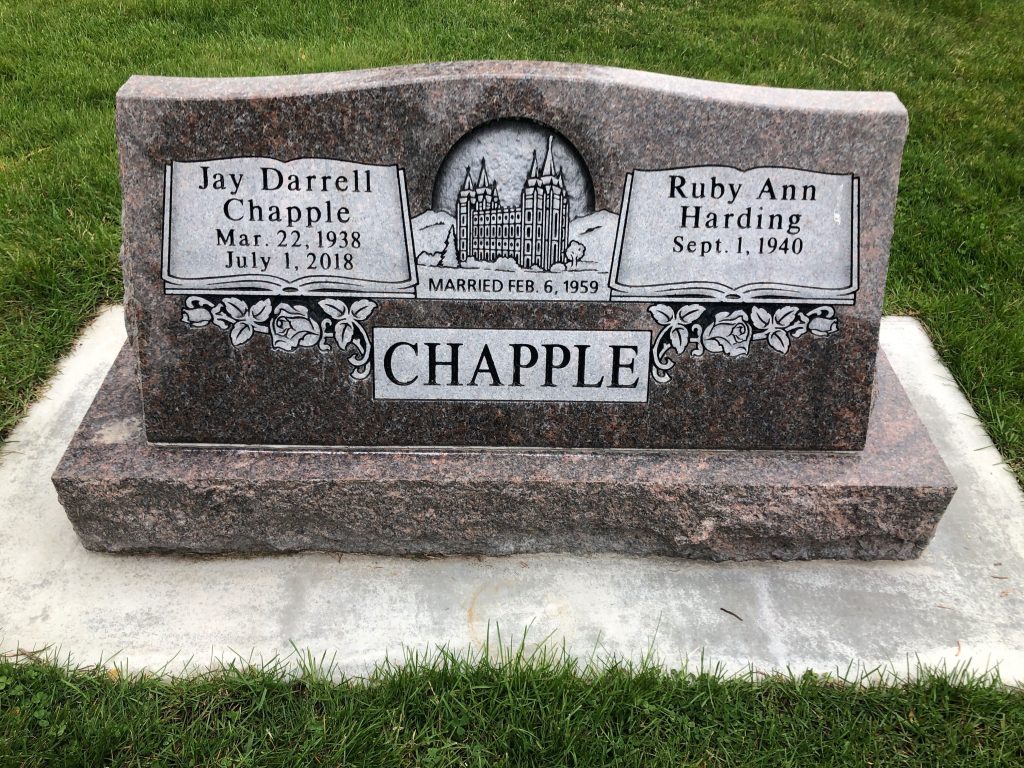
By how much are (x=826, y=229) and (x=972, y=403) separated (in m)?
1.39

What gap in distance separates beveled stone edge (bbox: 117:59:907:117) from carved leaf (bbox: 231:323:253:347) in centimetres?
61

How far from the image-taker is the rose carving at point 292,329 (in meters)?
2.74

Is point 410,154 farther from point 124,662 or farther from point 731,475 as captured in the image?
point 124,662

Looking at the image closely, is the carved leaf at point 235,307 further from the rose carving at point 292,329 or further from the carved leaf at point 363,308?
the carved leaf at point 363,308

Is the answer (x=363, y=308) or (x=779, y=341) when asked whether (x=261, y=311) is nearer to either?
(x=363, y=308)

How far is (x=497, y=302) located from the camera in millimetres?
2734

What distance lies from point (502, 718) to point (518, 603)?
42 cm

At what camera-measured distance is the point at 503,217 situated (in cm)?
262

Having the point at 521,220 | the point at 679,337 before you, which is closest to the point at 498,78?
the point at 521,220

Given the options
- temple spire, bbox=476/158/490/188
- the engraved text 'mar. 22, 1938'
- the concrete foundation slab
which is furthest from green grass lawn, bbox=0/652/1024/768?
temple spire, bbox=476/158/490/188

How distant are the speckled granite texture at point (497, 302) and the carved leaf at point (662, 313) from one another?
27mm

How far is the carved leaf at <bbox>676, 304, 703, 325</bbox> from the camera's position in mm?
2740

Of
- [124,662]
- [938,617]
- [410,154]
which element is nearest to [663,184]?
[410,154]

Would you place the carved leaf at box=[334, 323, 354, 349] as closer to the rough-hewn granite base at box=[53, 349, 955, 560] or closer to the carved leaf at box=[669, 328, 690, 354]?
the rough-hewn granite base at box=[53, 349, 955, 560]
